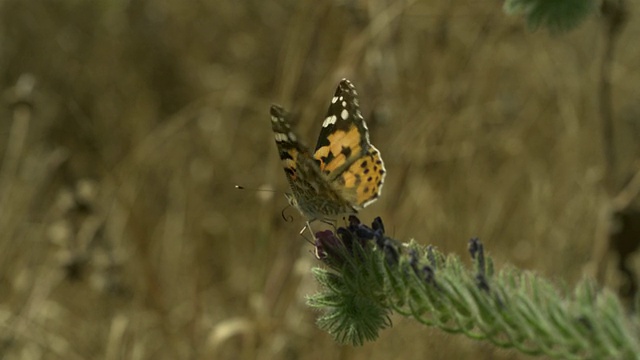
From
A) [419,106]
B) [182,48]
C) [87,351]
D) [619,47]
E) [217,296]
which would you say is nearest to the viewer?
[419,106]

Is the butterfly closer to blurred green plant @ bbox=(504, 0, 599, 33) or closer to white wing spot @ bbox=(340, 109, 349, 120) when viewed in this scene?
white wing spot @ bbox=(340, 109, 349, 120)

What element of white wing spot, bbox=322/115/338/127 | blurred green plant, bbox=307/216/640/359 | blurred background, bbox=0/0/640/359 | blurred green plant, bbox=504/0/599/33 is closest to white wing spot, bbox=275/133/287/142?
white wing spot, bbox=322/115/338/127

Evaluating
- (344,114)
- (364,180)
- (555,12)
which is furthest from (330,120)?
(555,12)

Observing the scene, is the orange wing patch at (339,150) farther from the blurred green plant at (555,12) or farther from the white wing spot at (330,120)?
the blurred green plant at (555,12)

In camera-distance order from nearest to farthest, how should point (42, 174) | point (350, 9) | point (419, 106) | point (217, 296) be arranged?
point (350, 9) → point (42, 174) → point (419, 106) → point (217, 296)

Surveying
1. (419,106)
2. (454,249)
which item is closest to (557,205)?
(454,249)

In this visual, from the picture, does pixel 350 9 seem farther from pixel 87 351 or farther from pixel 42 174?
pixel 87 351
